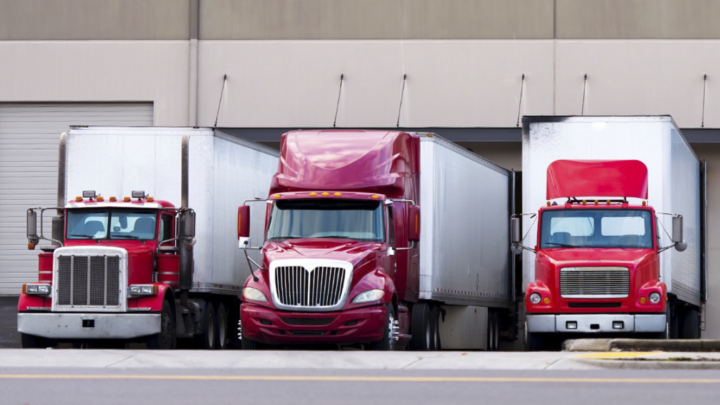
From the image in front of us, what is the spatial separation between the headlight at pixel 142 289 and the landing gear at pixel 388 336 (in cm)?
382

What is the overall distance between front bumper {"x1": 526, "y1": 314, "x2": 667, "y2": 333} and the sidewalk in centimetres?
1115

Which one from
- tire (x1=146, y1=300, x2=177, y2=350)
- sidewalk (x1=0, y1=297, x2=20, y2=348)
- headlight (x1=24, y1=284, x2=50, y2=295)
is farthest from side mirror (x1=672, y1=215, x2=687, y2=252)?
sidewalk (x1=0, y1=297, x2=20, y2=348)

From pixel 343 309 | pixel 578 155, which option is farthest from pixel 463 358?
pixel 578 155

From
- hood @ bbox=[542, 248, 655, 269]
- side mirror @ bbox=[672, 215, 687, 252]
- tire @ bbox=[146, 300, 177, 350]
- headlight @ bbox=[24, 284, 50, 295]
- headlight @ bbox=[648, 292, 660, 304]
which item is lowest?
tire @ bbox=[146, 300, 177, 350]

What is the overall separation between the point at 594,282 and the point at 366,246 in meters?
4.39

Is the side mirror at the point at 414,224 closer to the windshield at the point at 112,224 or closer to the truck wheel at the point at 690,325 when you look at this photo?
the windshield at the point at 112,224

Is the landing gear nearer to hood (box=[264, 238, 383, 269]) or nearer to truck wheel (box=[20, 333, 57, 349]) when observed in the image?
hood (box=[264, 238, 383, 269])

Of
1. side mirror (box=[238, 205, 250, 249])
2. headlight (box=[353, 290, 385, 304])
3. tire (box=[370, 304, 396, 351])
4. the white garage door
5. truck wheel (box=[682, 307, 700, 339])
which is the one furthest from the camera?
the white garage door

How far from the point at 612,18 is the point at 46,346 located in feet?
63.7

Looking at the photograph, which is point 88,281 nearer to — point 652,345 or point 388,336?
point 388,336

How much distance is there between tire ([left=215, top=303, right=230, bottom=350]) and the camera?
24.9m

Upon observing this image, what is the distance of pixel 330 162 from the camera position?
22031 mm

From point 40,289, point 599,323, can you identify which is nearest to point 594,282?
point 599,323
